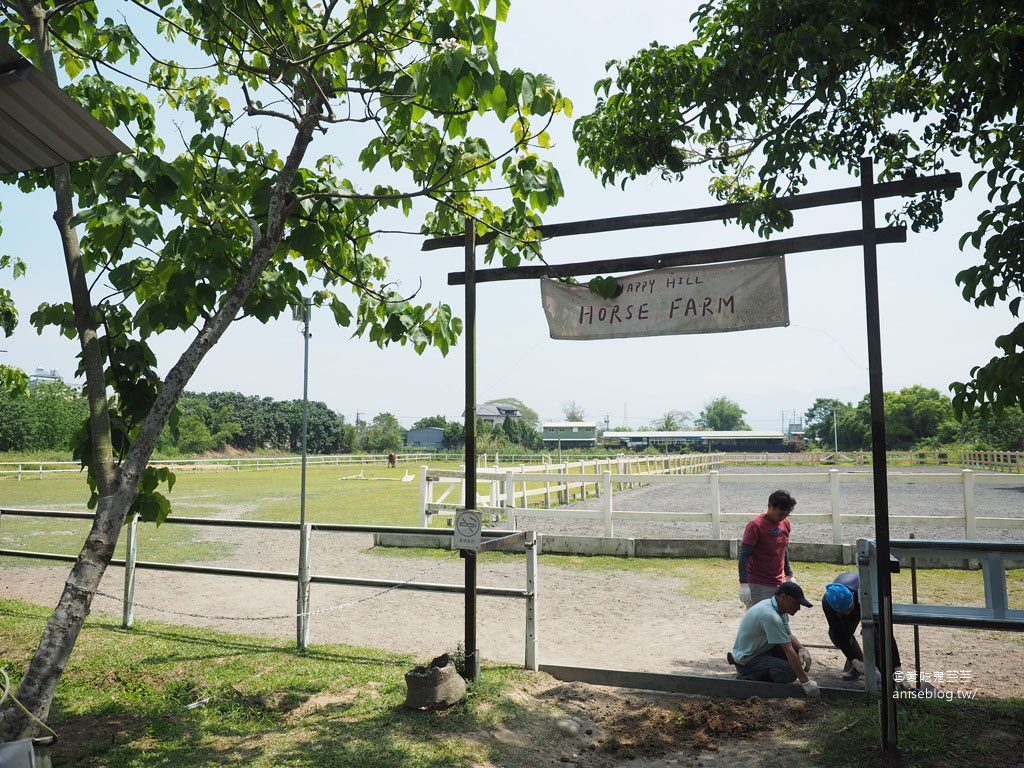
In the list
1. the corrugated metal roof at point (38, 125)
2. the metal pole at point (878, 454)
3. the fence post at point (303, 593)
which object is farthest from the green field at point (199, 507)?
the metal pole at point (878, 454)

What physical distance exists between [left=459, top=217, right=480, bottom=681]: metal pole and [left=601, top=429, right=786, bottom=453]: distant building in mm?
109468

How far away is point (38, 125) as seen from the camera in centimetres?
348

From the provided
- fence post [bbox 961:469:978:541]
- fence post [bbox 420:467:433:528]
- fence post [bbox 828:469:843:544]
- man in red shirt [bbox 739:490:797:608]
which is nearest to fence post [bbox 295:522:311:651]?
man in red shirt [bbox 739:490:797:608]

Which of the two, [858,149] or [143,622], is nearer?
[858,149]

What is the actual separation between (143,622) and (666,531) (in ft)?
33.2

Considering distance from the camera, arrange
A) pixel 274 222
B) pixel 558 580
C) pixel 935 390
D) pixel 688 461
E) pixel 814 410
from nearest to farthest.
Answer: pixel 274 222 < pixel 558 580 < pixel 688 461 < pixel 935 390 < pixel 814 410

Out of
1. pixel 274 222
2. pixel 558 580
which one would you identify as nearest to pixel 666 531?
pixel 558 580

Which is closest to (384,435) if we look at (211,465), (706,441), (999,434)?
(706,441)

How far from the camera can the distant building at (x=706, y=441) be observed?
11781 centimetres

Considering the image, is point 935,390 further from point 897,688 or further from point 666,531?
point 897,688

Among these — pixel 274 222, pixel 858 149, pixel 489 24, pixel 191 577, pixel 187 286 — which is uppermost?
pixel 858 149

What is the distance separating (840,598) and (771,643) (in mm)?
712

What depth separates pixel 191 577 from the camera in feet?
35.0

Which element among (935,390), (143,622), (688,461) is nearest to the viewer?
(143,622)
